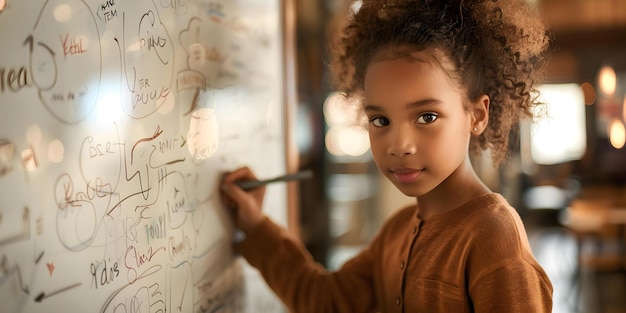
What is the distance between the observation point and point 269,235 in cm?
161

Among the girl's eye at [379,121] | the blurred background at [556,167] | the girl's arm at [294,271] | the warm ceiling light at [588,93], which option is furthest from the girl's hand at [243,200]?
the warm ceiling light at [588,93]

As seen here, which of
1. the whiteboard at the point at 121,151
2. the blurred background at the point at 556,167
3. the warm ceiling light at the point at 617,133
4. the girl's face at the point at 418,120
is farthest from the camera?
the warm ceiling light at the point at 617,133

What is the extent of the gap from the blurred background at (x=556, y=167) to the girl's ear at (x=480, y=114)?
0.60ft

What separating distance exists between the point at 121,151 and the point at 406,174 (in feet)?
1.79

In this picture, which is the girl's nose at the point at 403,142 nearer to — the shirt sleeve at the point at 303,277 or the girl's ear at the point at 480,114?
the girl's ear at the point at 480,114

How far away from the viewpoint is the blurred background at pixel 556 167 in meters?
4.21

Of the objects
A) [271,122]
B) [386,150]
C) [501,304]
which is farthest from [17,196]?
[271,122]

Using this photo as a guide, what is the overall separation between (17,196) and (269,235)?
84 cm

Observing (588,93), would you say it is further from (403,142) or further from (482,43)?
(403,142)

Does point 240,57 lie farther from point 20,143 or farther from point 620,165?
point 620,165

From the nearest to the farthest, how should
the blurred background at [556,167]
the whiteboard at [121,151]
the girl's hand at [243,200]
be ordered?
the whiteboard at [121,151]
the girl's hand at [243,200]
the blurred background at [556,167]

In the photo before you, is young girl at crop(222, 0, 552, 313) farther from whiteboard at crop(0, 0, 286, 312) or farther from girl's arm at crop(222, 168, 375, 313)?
whiteboard at crop(0, 0, 286, 312)

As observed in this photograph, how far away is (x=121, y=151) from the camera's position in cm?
107

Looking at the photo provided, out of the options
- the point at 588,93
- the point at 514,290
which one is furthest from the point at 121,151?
the point at 588,93
